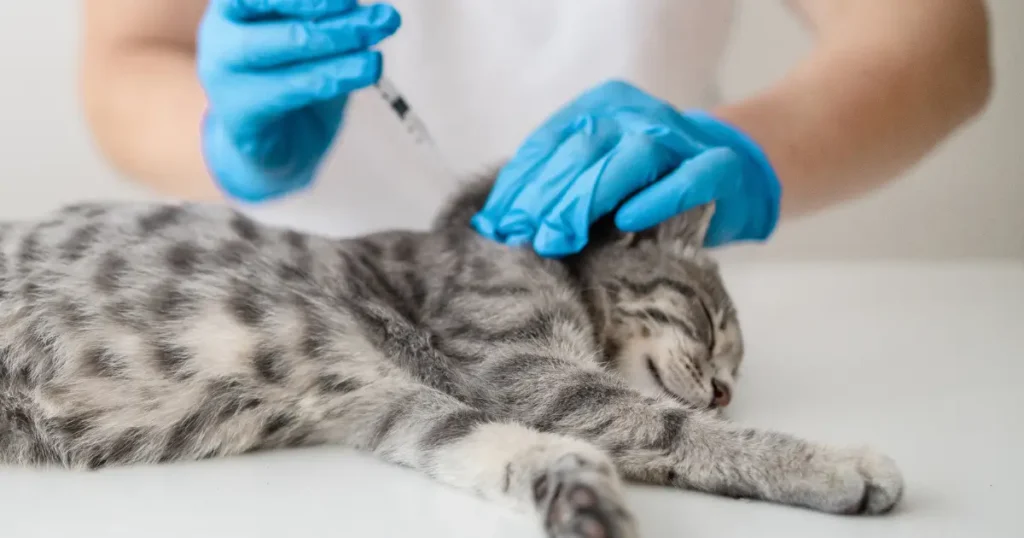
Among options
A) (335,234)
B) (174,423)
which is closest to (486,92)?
(335,234)

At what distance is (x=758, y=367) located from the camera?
1.26 meters

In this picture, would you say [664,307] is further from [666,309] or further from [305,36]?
[305,36]

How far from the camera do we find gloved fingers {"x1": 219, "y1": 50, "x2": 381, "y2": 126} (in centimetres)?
102

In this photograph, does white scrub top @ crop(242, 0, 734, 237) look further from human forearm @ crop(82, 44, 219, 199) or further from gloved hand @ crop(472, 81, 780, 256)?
gloved hand @ crop(472, 81, 780, 256)

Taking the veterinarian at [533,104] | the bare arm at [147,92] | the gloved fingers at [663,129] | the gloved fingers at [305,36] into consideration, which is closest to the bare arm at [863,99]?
the veterinarian at [533,104]

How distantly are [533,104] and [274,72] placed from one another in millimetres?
652

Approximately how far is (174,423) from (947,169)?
1647 millimetres

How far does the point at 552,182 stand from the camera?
1.11 meters

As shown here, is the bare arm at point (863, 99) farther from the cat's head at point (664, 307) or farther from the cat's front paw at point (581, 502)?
the cat's front paw at point (581, 502)

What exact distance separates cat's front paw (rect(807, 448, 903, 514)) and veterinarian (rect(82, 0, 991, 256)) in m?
0.50

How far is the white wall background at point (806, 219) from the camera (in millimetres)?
1597

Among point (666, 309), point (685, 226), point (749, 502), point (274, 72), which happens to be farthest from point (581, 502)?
point (274, 72)

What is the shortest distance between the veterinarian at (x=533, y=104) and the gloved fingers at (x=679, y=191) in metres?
0.06

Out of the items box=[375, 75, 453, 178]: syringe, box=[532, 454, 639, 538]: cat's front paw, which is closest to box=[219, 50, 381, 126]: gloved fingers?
box=[375, 75, 453, 178]: syringe
